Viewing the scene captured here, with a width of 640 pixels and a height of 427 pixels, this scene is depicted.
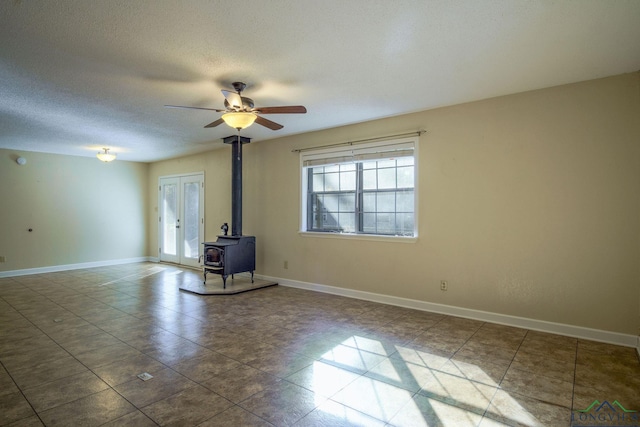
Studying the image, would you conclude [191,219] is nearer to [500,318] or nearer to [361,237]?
[361,237]

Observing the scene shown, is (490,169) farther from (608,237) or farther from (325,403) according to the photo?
(325,403)

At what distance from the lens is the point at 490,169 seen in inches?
151

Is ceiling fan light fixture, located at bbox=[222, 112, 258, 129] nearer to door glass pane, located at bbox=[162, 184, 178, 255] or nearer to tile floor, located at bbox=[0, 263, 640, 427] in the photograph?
tile floor, located at bbox=[0, 263, 640, 427]

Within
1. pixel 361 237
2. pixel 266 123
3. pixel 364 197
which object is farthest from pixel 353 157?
pixel 266 123

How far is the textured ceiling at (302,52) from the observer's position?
7.21 ft

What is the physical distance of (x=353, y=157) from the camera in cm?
496

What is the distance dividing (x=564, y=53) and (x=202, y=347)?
4040 millimetres

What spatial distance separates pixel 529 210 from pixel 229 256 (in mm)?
4222

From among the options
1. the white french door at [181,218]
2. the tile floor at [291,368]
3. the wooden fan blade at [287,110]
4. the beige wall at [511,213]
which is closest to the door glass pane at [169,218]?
the white french door at [181,218]

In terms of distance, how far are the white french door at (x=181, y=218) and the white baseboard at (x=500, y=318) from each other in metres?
3.49

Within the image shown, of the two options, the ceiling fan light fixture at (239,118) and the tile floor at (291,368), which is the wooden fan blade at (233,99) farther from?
the tile floor at (291,368)

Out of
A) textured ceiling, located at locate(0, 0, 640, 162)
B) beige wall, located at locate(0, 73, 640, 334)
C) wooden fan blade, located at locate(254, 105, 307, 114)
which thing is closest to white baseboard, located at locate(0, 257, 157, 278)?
textured ceiling, located at locate(0, 0, 640, 162)

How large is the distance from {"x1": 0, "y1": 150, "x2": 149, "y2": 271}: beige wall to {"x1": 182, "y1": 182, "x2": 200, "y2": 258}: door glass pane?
1749 millimetres

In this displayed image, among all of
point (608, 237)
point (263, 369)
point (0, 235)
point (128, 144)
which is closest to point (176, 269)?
point (128, 144)
